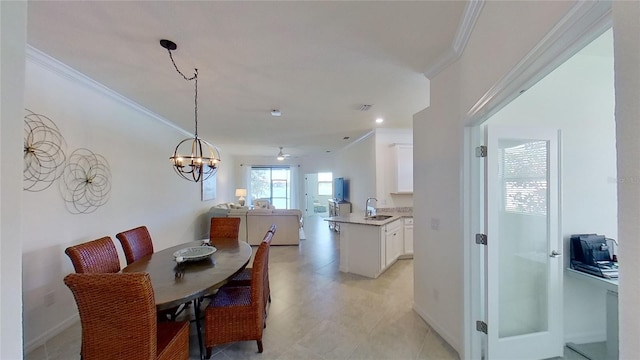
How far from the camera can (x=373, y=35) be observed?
6.72 ft

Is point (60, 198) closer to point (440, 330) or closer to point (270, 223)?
point (270, 223)

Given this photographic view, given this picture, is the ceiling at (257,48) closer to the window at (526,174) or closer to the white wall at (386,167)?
the window at (526,174)

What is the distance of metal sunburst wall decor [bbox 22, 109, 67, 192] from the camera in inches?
91.3

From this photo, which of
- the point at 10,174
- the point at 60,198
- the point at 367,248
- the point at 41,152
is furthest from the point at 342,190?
the point at 10,174

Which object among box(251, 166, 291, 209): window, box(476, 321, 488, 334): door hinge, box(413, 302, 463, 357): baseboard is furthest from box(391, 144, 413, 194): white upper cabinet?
box(251, 166, 291, 209): window

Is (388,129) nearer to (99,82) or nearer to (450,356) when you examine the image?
(450,356)

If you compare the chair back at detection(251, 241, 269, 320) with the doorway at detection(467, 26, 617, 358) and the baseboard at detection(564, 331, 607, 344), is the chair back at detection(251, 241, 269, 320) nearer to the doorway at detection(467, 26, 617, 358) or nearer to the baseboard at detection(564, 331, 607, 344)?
the doorway at detection(467, 26, 617, 358)

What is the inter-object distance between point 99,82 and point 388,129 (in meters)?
4.70

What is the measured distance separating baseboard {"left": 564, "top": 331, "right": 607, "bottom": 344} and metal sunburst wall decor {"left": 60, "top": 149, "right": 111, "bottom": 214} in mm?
5167

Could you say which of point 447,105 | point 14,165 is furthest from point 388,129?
point 14,165

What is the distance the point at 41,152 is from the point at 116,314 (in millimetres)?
2044

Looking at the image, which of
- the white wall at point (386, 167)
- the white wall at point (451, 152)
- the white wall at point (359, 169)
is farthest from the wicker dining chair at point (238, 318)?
the white wall at point (359, 169)

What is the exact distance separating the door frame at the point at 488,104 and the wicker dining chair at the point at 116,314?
232cm

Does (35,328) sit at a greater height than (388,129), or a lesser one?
lesser
